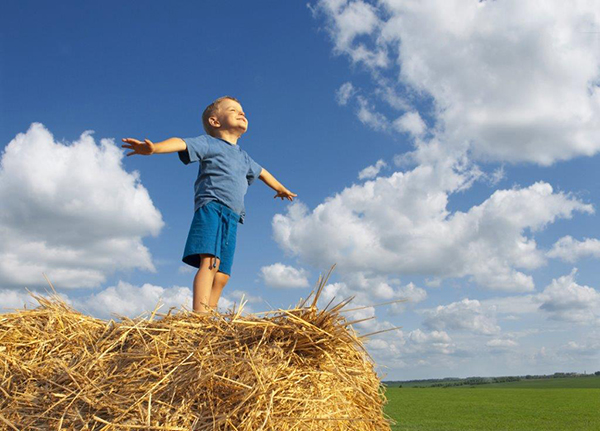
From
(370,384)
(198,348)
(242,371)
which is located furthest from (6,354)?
(370,384)

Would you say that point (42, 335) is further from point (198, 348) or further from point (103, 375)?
point (198, 348)

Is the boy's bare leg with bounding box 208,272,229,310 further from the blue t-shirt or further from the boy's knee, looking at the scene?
the blue t-shirt

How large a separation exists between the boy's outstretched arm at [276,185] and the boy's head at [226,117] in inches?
20.0

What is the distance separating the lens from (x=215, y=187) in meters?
3.90

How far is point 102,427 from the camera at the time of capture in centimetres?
202

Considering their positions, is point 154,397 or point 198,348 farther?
point 198,348

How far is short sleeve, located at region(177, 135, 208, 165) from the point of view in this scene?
3773 mm

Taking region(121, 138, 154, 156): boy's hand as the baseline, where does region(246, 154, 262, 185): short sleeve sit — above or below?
above

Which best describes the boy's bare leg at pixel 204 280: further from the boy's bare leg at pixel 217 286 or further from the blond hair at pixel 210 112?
the blond hair at pixel 210 112

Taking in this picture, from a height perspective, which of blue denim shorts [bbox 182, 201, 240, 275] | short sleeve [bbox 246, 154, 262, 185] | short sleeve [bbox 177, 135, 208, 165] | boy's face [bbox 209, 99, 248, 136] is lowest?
blue denim shorts [bbox 182, 201, 240, 275]

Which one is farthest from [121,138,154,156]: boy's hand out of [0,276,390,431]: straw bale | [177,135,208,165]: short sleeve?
[0,276,390,431]: straw bale

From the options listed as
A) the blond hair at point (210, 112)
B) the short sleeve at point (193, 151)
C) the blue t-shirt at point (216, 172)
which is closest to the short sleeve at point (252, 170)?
the blue t-shirt at point (216, 172)

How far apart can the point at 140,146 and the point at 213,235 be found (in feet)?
2.73

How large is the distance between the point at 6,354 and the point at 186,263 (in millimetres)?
1355
